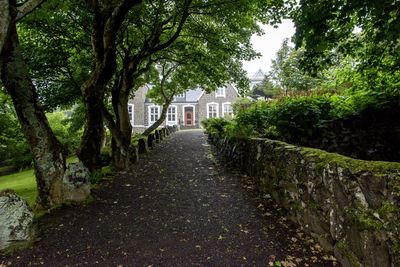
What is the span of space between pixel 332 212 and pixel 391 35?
10.1 ft

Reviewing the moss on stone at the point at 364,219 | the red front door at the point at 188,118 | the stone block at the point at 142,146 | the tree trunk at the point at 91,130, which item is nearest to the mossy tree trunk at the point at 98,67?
the tree trunk at the point at 91,130

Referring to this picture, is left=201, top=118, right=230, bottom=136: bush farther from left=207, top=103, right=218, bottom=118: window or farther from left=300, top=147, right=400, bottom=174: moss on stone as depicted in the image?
left=207, top=103, right=218, bottom=118: window

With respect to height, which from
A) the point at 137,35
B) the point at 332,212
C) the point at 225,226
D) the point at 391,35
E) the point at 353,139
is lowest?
the point at 225,226

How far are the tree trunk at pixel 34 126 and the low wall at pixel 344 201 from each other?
13.9 ft

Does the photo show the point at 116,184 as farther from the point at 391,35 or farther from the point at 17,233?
the point at 391,35

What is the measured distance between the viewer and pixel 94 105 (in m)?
7.82

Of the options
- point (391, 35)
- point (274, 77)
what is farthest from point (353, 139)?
point (274, 77)

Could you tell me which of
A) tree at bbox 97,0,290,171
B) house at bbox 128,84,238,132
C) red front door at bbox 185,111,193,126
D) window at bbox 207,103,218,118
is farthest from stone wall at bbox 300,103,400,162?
red front door at bbox 185,111,193,126

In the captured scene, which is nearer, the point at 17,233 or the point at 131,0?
the point at 17,233

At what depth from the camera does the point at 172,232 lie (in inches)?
178

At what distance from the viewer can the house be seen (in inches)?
1690

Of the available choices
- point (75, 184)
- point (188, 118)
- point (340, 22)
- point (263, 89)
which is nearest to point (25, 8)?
point (75, 184)

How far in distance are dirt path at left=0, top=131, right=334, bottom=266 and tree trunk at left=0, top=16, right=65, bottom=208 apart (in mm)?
576

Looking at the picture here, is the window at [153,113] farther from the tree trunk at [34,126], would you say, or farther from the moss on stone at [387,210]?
the moss on stone at [387,210]
